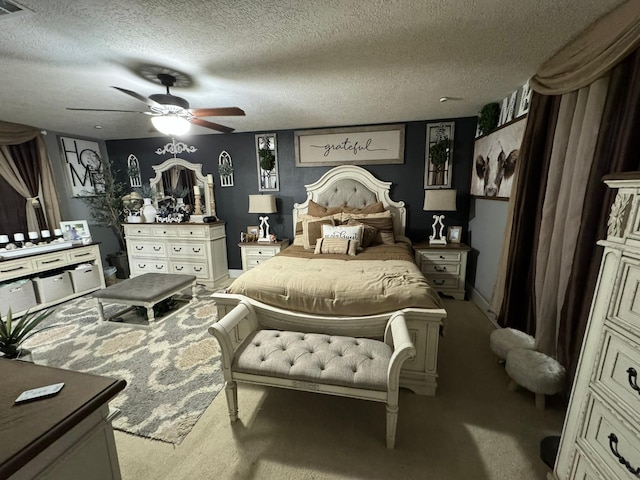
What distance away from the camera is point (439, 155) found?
3613mm

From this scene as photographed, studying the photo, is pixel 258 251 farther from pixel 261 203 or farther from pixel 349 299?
pixel 349 299

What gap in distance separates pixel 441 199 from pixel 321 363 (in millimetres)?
2680

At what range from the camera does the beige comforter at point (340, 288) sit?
197 centimetres

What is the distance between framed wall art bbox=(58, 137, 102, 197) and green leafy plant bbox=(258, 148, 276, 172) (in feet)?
9.50

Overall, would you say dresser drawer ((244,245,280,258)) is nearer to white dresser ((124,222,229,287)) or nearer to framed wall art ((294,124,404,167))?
white dresser ((124,222,229,287))

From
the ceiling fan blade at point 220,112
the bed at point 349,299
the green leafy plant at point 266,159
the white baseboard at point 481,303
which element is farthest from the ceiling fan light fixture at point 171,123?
the white baseboard at point 481,303

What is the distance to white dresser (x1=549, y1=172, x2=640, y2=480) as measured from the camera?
0.99 meters

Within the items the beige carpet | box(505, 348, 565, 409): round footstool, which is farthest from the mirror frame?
box(505, 348, 565, 409): round footstool

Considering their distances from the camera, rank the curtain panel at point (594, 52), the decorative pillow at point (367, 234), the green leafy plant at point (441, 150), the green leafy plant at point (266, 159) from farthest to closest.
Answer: the green leafy plant at point (266, 159) → the green leafy plant at point (441, 150) → the decorative pillow at point (367, 234) → the curtain panel at point (594, 52)

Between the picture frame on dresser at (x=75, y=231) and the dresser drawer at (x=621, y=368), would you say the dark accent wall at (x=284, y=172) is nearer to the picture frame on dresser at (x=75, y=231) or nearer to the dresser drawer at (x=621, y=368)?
the picture frame on dresser at (x=75, y=231)

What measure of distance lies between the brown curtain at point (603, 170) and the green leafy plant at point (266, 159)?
11.7 feet

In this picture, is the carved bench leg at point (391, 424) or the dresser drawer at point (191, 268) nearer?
the carved bench leg at point (391, 424)

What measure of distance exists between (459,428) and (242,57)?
112 inches

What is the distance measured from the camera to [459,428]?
67.2 inches
